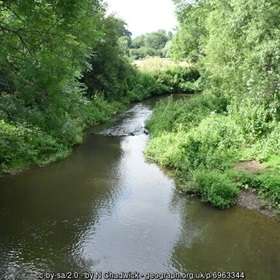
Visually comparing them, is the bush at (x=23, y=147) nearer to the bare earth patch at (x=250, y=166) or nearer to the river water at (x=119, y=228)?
the river water at (x=119, y=228)

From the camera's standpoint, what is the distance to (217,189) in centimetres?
1538

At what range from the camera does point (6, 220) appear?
1346 cm

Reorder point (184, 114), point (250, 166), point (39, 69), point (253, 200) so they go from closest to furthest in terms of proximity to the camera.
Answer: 1. point (39, 69)
2. point (253, 200)
3. point (250, 166)
4. point (184, 114)

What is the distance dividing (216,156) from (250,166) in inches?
61.4

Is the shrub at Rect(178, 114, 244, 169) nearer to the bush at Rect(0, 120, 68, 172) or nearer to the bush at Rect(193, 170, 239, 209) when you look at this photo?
the bush at Rect(193, 170, 239, 209)

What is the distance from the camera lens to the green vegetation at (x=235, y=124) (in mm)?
A: 15945

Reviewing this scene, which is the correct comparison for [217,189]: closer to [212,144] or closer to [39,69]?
[212,144]

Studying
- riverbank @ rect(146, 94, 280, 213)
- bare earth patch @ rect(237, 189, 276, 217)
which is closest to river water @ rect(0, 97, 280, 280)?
bare earth patch @ rect(237, 189, 276, 217)

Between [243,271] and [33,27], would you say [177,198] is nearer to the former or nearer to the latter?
[243,271]

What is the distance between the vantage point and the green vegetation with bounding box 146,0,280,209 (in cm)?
1595

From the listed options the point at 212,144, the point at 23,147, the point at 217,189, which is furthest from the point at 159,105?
the point at 217,189

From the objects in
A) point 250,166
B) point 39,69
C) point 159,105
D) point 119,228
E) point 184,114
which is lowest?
point 119,228

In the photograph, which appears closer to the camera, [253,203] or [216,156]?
[253,203]

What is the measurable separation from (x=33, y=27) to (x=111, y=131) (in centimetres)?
1644
